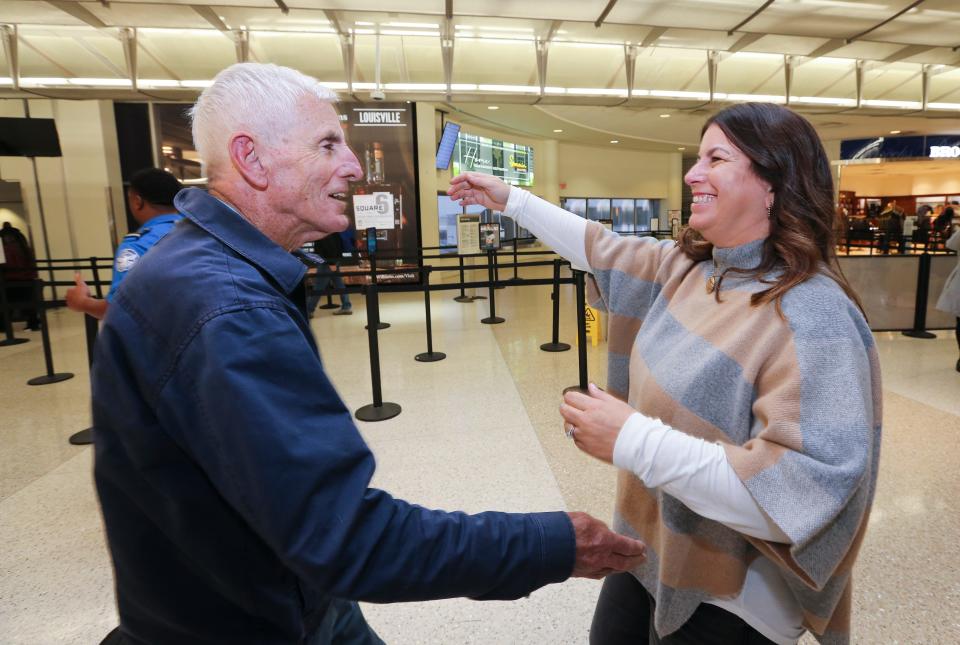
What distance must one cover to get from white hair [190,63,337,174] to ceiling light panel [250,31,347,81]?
8.49 m

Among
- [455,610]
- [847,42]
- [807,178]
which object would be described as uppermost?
[847,42]

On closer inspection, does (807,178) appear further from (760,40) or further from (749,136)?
(760,40)

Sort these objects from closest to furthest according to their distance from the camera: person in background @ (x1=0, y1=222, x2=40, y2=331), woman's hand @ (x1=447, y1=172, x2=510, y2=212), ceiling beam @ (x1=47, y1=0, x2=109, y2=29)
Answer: woman's hand @ (x1=447, y1=172, x2=510, y2=212), ceiling beam @ (x1=47, y1=0, x2=109, y2=29), person in background @ (x1=0, y1=222, x2=40, y2=331)

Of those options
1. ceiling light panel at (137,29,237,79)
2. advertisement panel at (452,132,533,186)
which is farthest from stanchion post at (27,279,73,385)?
advertisement panel at (452,132,533,186)

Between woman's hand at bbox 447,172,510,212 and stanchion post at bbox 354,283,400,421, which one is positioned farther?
stanchion post at bbox 354,283,400,421

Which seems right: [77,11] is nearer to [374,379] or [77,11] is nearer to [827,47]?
[374,379]

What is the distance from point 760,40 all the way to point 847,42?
4.04ft

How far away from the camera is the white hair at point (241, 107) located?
0.96 meters

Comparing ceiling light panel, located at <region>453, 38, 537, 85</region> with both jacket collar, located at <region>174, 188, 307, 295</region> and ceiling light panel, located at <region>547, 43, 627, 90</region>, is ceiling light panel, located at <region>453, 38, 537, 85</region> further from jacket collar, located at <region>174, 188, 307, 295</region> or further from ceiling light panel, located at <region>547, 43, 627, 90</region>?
jacket collar, located at <region>174, 188, 307, 295</region>

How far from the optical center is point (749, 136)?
1.15m

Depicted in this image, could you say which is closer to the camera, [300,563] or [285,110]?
[300,563]

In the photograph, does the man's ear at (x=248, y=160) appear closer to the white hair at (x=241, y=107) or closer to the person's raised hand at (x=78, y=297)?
the white hair at (x=241, y=107)

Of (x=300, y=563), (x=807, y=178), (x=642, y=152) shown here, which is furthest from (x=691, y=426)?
(x=642, y=152)

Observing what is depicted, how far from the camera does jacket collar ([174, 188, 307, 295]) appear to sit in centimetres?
85
